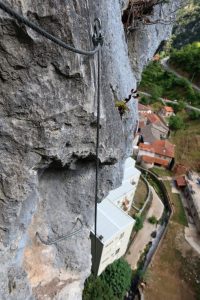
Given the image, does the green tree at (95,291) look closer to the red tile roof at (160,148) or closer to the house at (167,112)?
the red tile roof at (160,148)

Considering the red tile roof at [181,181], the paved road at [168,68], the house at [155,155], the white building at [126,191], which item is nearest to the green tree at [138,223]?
the white building at [126,191]

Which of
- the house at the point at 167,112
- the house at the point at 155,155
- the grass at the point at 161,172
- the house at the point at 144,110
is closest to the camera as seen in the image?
the grass at the point at 161,172

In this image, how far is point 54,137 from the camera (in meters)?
6.13

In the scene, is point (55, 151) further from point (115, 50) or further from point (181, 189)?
point (181, 189)

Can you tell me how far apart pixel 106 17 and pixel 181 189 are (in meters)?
33.5

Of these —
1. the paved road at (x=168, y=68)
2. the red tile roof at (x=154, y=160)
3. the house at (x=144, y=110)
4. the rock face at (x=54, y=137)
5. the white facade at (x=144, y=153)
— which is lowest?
the red tile roof at (x=154, y=160)

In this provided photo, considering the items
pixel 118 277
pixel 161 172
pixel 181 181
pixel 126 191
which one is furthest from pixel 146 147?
pixel 118 277

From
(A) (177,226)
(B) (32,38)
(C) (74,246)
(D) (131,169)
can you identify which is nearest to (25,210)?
(C) (74,246)

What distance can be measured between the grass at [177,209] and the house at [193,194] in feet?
3.57

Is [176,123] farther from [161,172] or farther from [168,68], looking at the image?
[168,68]

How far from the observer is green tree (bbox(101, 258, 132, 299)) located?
21.6 metres

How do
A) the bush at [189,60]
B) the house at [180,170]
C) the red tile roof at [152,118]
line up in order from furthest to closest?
the bush at [189,60], the red tile roof at [152,118], the house at [180,170]

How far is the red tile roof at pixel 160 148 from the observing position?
4038 cm

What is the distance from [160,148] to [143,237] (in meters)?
15.4
